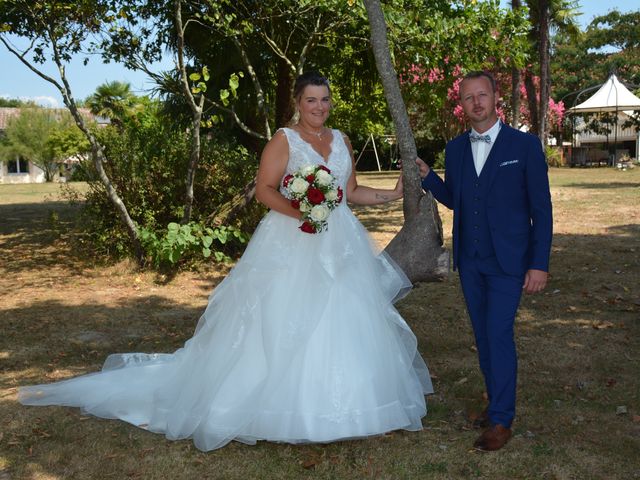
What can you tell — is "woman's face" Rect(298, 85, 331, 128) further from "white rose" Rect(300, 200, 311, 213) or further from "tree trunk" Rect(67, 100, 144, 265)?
"tree trunk" Rect(67, 100, 144, 265)

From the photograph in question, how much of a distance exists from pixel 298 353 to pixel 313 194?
111 cm

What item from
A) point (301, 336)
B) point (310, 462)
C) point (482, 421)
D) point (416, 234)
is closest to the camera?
point (310, 462)

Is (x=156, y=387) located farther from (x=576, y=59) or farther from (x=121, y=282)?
(x=576, y=59)

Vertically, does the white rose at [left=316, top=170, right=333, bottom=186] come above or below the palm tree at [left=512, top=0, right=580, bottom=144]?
below

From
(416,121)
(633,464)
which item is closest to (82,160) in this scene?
(633,464)

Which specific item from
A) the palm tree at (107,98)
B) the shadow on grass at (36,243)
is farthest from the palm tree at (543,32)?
the palm tree at (107,98)

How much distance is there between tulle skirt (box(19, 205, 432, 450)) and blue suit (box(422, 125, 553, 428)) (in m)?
0.73

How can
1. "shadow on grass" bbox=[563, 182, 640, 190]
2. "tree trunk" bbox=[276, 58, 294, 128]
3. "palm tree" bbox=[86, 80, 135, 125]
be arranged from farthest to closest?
1. "palm tree" bbox=[86, 80, 135, 125]
2. "shadow on grass" bbox=[563, 182, 640, 190]
3. "tree trunk" bbox=[276, 58, 294, 128]

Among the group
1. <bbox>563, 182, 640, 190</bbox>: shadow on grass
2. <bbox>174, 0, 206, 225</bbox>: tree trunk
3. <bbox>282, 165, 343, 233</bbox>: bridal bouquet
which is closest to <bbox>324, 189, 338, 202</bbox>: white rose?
<bbox>282, 165, 343, 233</bbox>: bridal bouquet

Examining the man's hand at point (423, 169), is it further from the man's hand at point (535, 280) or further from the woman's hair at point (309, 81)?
the man's hand at point (535, 280)

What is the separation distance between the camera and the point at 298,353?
468cm

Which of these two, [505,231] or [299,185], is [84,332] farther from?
[505,231]

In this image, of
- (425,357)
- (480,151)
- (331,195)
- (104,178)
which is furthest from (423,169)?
(104,178)

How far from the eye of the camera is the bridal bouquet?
4.75 meters
